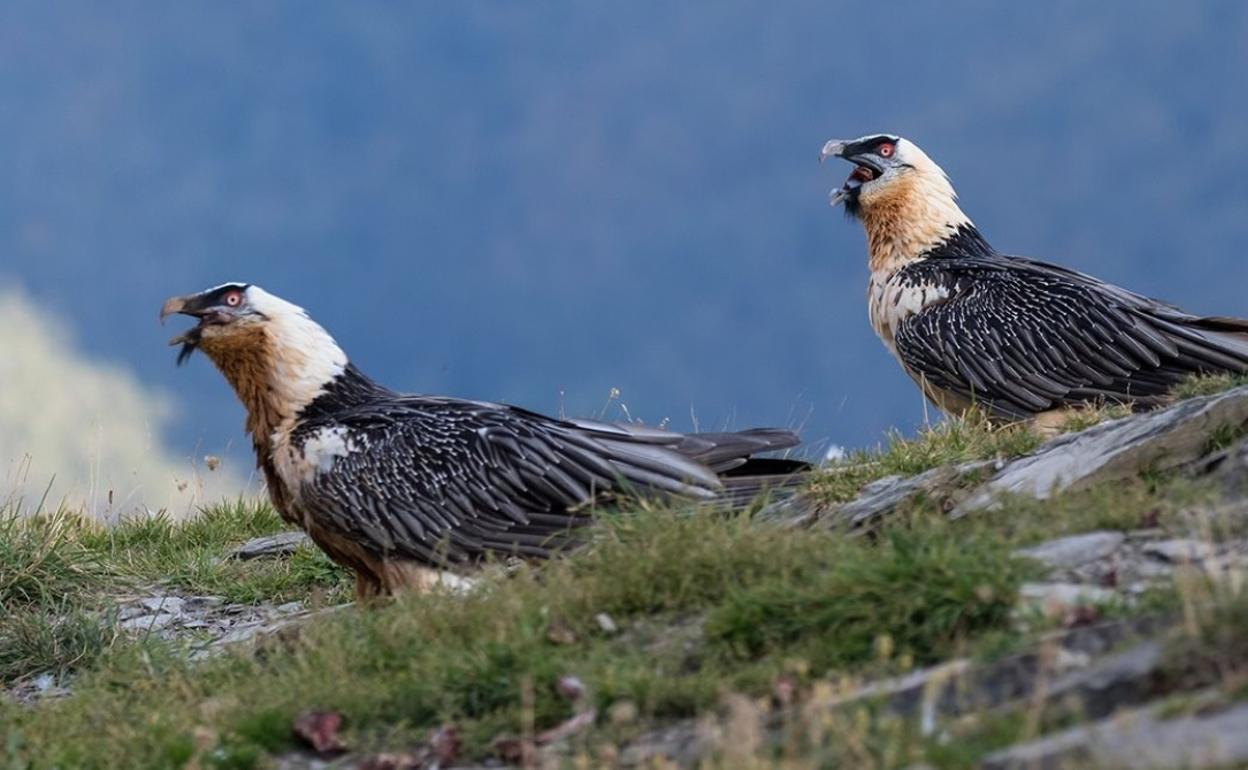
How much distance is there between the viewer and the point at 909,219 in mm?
13523

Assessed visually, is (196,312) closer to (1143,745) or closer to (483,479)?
(483,479)

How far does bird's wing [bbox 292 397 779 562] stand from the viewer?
9.38 meters

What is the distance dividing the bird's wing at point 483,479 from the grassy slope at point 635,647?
1.13m

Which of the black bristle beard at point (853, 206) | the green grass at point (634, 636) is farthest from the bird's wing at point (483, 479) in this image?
the black bristle beard at point (853, 206)

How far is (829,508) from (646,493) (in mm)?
957

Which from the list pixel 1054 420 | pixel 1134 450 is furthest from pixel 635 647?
pixel 1054 420

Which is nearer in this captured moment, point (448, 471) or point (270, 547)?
point (448, 471)

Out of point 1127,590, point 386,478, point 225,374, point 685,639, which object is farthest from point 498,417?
point 1127,590

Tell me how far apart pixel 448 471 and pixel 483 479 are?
0.67ft

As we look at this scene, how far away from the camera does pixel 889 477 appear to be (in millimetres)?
9727

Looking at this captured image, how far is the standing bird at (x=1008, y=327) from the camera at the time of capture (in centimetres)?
1197

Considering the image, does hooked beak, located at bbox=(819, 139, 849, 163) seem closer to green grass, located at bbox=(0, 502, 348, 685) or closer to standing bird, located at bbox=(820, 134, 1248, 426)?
standing bird, located at bbox=(820, 134, 1248, 426)

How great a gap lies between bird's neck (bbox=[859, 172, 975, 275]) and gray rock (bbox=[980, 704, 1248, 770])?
339 inches

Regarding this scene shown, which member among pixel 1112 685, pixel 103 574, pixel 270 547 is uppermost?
pixel 270 547
